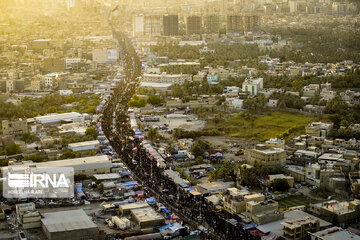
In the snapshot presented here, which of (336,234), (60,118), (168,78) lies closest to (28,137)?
(60,118)

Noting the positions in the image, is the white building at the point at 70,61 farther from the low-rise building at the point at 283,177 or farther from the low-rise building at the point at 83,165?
the low-rise building at the point at 283,177

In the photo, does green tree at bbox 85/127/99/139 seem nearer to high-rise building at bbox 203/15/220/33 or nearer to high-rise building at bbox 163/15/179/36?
high-rise building at bbox 163/15/179/36

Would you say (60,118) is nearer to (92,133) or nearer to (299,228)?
(92,133)

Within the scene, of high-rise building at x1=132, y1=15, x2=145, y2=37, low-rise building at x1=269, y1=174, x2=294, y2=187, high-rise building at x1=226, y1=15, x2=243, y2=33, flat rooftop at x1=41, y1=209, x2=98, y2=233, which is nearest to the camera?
flat rooftop at x1=41, y1=209, x2=98, y2=233

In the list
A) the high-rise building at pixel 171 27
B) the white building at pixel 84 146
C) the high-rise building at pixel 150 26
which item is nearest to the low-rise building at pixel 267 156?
the white building at pixel 84 146

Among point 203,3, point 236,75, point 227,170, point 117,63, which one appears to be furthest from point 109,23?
point 227,170

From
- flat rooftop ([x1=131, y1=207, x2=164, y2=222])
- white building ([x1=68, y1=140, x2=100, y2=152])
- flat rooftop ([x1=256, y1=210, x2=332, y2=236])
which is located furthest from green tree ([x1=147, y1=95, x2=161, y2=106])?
flat rooftop ([x1=256, y1=210, x2=332, y2=236])
